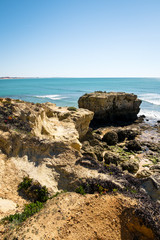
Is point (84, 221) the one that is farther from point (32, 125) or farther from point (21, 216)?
point (32, 125)

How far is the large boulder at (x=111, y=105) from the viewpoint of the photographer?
36.0m

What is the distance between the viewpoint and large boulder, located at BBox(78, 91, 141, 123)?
3603 cm

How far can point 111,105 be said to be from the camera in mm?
37875

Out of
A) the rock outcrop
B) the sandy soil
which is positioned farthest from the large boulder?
the sandy soil

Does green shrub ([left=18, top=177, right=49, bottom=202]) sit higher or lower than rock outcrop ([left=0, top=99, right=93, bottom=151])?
lower

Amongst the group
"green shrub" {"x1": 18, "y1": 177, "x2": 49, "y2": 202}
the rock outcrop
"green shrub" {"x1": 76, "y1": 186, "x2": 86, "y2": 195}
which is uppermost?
the rock outcrop

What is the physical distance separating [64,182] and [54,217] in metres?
3.49

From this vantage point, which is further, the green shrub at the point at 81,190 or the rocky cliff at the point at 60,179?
the green shrub at the point at 81,190

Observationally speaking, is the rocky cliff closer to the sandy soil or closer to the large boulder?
the sandy soil

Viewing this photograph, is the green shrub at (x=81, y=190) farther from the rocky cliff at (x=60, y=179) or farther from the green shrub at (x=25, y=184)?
the green shrub at (x=25, y=184)

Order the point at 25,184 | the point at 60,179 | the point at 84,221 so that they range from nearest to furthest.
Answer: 1. the point at 84,221
2. the point at 25,184
3. the point at 60,179

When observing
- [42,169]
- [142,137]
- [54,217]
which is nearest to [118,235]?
[54,217]

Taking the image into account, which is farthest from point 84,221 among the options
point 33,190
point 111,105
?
point 111,105

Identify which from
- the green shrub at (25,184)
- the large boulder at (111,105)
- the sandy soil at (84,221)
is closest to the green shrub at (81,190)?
the sandy soil at (84,221)
